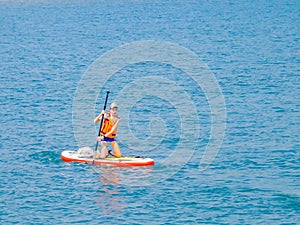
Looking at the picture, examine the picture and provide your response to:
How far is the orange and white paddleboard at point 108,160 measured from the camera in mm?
60688

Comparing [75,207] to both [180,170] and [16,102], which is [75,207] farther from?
[16,102]

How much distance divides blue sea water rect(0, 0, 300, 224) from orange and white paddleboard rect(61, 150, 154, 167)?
1.83 ft

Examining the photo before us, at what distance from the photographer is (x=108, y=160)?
61031 mm

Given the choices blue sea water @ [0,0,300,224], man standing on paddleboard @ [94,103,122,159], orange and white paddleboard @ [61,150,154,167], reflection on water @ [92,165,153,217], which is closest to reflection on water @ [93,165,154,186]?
reflection on water @ [92,165,153,217]

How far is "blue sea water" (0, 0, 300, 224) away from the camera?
54500 millimetres

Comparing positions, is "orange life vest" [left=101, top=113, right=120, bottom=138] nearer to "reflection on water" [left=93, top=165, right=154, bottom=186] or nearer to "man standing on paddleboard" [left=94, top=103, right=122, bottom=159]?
"man standing on paddleboard" [left=94, top=103, right=122, bottom=159]

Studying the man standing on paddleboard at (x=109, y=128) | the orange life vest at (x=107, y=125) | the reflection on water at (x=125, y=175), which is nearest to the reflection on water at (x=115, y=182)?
the reflection on water at (x=125, y=175)

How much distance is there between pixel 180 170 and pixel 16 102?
26.1m

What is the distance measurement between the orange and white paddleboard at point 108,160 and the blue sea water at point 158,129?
22.0 inches

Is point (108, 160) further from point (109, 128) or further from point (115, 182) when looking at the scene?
point (115, 182)

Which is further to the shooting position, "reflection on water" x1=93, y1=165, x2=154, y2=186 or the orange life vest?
the orange life vest

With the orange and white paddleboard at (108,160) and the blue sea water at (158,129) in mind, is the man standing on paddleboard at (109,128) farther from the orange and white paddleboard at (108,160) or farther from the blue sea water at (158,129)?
the blue sea water at (158,129)

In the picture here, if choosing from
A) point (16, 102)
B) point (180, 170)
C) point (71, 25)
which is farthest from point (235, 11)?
point (180, 170)

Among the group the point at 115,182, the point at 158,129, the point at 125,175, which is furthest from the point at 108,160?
the point at 158,129
